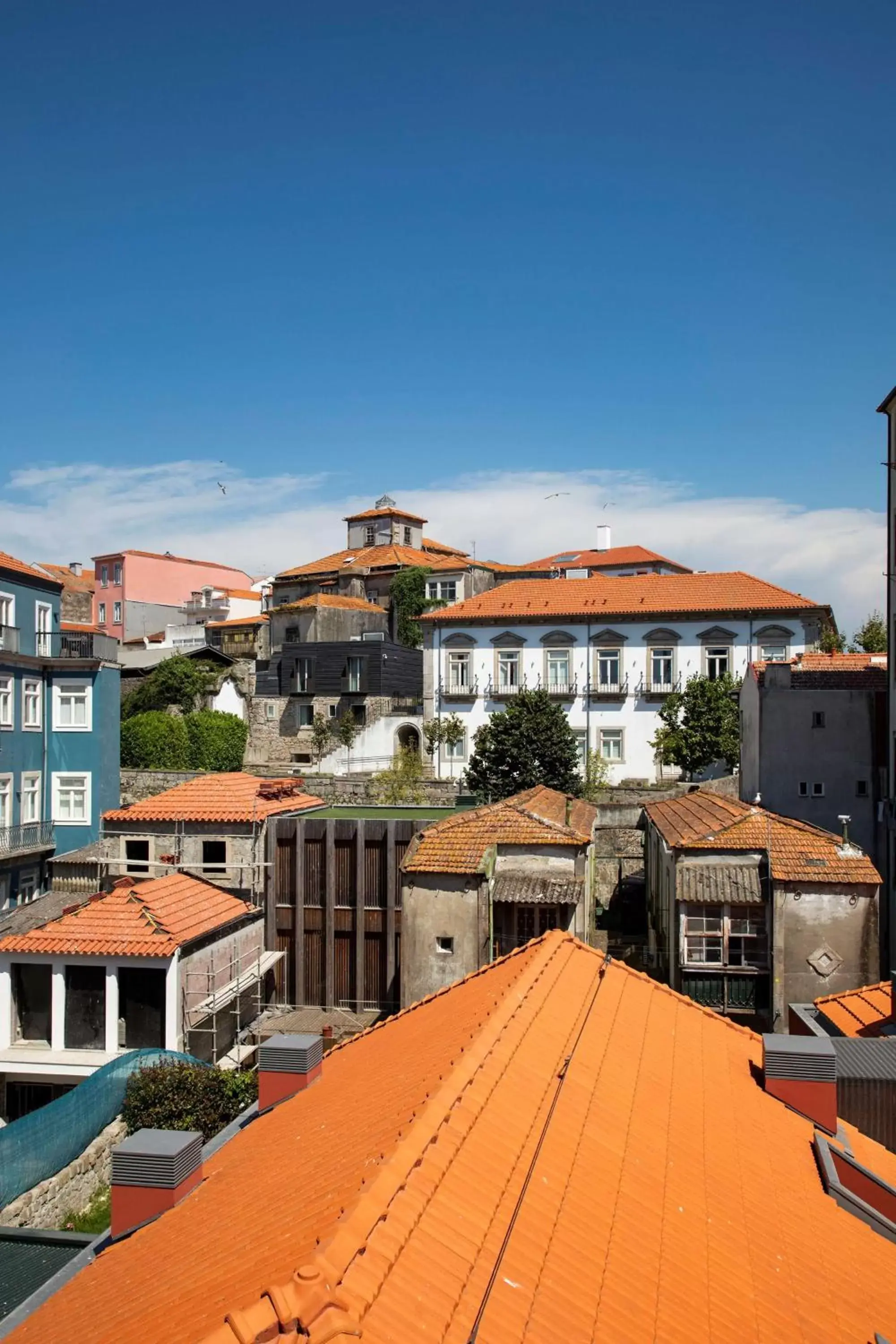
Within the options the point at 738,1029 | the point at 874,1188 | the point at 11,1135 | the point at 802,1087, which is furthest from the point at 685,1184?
the point at 11,1135

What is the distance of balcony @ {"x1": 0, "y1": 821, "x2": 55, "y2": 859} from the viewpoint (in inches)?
1254

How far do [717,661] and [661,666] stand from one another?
251 cm

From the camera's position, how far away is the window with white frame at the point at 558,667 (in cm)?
5197

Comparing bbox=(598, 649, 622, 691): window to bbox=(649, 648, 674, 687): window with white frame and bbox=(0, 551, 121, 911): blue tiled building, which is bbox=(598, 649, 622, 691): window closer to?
bbox=(649, 648, 674, 687): window with white frame

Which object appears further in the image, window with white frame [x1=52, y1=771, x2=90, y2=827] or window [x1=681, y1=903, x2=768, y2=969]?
window with white frame [x1=52, y1=771, x2=90, y2=827]

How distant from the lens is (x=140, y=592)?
8044cm

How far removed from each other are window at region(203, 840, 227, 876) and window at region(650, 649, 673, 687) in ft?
95.8

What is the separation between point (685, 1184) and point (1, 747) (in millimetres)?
28351

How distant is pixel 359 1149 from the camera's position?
25.8ft

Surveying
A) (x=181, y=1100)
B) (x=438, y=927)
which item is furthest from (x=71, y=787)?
(x=181, y=1100)

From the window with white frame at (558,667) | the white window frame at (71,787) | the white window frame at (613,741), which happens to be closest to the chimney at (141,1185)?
the white window frame at (71,787)

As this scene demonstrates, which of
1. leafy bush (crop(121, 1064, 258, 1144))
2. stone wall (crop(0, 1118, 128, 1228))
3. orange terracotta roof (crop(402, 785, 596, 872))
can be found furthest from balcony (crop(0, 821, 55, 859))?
leafy bush (crop(121, 1064, 258, 1144))

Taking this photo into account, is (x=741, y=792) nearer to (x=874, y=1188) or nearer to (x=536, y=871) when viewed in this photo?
(x=536, y=871)

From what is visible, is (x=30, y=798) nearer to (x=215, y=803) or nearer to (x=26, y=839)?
(x=26, y=839)
